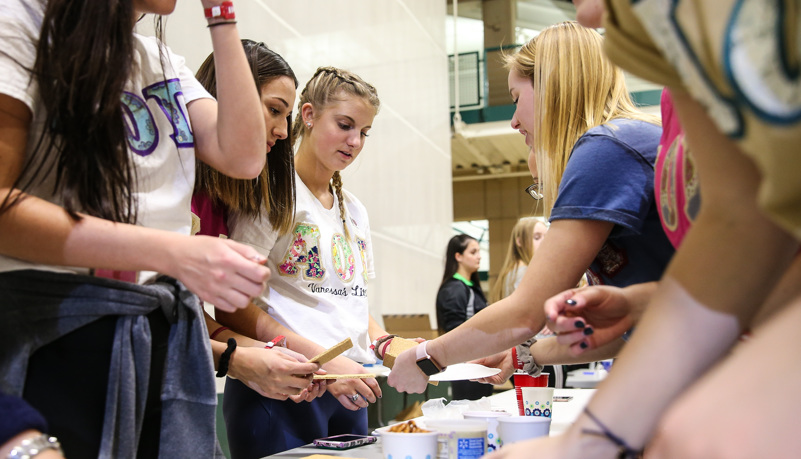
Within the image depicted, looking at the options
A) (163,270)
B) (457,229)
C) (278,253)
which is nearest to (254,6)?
(278,253)

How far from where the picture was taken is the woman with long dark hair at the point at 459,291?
5082 millimetres

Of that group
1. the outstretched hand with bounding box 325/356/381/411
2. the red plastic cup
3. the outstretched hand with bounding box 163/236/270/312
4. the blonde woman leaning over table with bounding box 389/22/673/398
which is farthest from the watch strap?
the red plastic cup

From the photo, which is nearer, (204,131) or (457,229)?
(204,131)

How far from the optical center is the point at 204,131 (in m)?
1.21

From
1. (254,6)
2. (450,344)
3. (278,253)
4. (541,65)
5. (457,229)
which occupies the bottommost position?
(457,229)

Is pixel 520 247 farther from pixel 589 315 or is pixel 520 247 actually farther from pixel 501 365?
pixel 589 315

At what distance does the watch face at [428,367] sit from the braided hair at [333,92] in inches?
29.0

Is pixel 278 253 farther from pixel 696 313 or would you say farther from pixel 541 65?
pixel 696 313

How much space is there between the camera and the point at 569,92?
1.48m

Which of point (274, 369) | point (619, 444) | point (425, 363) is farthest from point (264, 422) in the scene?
point (619, 444)

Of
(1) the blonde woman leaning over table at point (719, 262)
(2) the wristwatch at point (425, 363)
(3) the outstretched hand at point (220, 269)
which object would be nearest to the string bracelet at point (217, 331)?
(2) the wristwatch at point (425, 363)

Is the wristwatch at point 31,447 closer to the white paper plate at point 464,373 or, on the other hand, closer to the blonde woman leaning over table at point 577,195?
the blonde woman leaning over table at point 577,195

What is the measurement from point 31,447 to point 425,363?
930 mm

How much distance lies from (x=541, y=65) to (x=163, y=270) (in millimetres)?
A: 988
